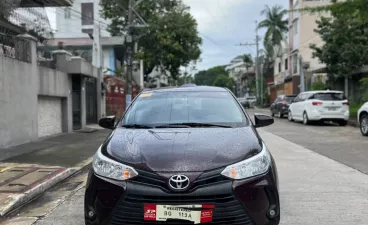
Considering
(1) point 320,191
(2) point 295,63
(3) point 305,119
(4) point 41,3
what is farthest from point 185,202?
(2) point 295,63

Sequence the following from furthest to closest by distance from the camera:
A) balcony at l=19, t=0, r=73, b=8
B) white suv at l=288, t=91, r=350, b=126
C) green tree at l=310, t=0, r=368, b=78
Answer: green tree at l=310, t=0, r=368, b=78
white suv at l=288, t=91, r=350, b=126
balcony at l=19, t=0, r=73, b=8

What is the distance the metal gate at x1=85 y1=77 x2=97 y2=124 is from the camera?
60.8 ft

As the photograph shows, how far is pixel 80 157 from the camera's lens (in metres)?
9.22

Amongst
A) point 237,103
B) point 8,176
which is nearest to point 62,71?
point 8,176

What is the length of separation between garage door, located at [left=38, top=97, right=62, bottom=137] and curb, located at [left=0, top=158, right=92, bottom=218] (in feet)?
19.8

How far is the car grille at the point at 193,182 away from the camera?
3.25m

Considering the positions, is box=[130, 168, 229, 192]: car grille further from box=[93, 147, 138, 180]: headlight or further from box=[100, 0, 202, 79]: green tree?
box=[100, 0, 202, 79]: green tree

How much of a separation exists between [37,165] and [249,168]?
5804mm

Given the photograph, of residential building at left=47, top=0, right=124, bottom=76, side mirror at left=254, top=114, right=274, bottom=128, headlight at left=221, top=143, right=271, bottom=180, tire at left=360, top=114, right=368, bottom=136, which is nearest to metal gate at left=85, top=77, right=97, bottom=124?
residential building at left=47, top=0, right=124, bottom=76

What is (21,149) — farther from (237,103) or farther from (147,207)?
(147,207)

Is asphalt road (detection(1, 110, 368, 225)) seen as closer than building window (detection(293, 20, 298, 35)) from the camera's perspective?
Yes

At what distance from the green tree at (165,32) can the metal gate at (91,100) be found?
452 inches

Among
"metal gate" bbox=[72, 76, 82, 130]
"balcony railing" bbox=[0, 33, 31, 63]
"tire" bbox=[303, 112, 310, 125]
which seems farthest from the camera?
"tire" bbox=[303, 112, 310, 125]

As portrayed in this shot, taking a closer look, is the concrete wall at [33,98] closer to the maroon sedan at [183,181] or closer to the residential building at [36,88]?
the residential building at [36,88]
